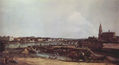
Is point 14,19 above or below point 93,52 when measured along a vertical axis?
above

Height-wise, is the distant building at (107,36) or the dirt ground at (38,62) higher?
the distant building at (107,36)


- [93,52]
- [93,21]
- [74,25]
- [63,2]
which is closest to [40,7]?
[63,2]

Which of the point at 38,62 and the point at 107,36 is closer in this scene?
the point at 107,36

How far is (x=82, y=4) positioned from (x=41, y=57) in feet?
5.13

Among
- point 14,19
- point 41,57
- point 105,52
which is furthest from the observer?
point 14,19

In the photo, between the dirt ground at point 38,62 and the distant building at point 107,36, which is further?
the dirt ground at point 38,62

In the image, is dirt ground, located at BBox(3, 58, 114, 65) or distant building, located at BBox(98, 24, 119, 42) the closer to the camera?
distant building, located at BBox(98, 24, 119, 42)

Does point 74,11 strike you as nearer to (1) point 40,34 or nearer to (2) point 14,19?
(1) point 40,34

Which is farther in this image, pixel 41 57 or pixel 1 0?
pixel 1 0

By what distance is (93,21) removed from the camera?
431 cm

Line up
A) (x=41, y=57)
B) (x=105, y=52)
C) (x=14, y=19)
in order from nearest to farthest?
1. (x=105, y=52)
2. (x=41, y=57)
3. (x=14, y=19)

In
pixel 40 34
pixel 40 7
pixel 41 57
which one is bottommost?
pixel 41 57

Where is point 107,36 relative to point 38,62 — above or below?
above

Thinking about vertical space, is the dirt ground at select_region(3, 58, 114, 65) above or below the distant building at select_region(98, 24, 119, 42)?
below
